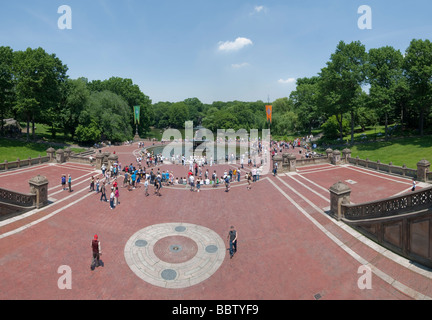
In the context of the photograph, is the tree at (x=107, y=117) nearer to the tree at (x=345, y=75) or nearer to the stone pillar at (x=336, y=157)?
the tree at (x=345, y=75)

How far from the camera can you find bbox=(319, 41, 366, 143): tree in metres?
42.2

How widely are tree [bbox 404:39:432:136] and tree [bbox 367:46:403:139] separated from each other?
6.19 ft

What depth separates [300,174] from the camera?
2811 centimetres

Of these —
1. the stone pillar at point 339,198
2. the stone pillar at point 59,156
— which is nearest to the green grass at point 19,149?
the stone pillar at point 59,156

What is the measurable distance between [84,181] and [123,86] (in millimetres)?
58805

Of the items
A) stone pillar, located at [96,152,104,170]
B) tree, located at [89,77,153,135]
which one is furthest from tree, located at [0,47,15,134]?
tree, located at [89,77,153,135]

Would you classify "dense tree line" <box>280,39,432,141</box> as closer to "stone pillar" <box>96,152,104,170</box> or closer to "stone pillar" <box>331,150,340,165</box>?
"stone pillar" <box>331,150,340,165</box>

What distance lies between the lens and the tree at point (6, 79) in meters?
41.6

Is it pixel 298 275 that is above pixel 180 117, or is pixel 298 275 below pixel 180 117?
below

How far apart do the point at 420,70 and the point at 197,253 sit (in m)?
45.3

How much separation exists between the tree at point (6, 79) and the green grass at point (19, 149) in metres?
6.60

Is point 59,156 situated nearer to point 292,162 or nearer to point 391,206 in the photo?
point 292,162

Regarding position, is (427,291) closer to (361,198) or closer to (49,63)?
Result: (361,198)

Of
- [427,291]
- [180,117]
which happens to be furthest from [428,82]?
[180,117]
